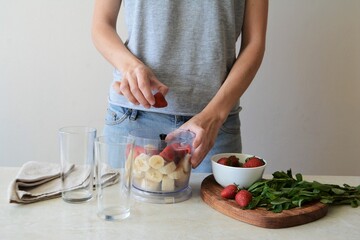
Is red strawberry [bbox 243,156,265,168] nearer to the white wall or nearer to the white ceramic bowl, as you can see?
the white ceramic bowl

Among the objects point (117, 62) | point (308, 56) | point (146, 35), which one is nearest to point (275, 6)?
point (308, 56)

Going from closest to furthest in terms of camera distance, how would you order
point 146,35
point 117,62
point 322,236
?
point 322,236, point 117,62, point 146,35

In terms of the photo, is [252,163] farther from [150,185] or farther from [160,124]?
[160,124]

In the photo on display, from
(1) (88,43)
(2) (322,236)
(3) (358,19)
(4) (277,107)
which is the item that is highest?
(3) (358,19)

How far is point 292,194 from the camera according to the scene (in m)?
0.69

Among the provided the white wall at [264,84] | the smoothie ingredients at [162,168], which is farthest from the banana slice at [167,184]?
the white wall at [264,84]

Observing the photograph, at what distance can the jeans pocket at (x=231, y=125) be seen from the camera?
1010 mm

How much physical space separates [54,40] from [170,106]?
766mm

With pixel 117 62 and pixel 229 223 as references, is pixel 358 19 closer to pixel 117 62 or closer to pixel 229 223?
pixel 117 62

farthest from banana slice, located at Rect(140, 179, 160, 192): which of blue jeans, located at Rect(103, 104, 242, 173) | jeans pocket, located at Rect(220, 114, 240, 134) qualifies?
jeans pocket, located at Rect(220, 114, 240, 134)

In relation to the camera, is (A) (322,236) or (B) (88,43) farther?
(B) (88,43)

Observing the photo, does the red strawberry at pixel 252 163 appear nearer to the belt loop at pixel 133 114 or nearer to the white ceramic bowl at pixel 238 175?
the white ceramic bowl at pixel 238 175

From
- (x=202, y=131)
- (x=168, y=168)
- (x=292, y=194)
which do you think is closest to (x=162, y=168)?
(x=168, y=168)

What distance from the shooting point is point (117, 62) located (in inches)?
35.3
